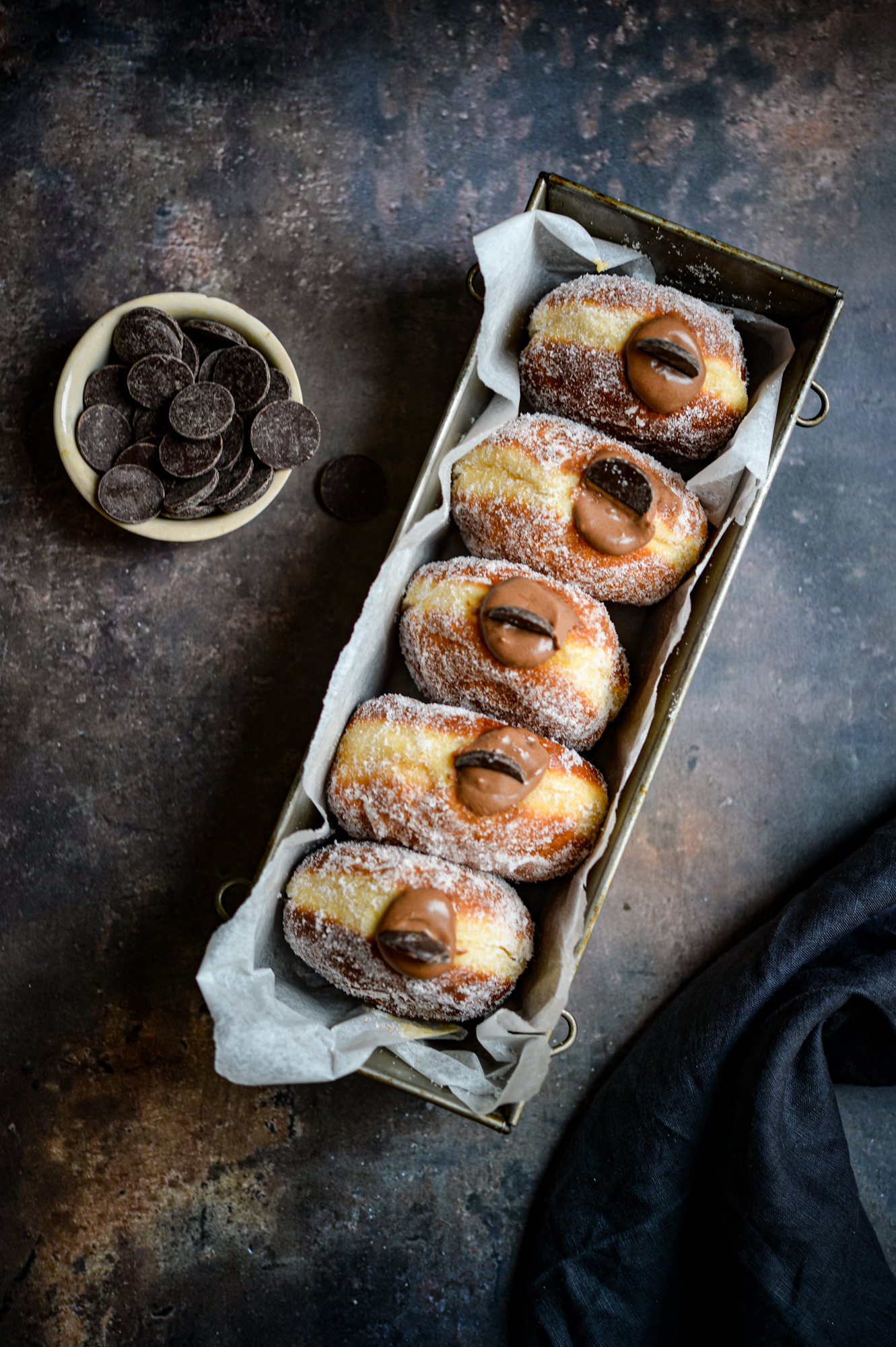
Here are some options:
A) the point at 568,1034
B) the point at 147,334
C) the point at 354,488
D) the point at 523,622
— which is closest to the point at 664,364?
the point at 523,622

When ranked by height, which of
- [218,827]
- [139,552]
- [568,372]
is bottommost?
[218,827]

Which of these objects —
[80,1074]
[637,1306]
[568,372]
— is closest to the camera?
[568,372]

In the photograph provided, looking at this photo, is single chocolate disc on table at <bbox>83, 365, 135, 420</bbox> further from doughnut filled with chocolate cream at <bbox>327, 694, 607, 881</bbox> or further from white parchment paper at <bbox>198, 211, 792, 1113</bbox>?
doughnut filled with chocolate cream at <bbox>327, 694, 607, 881</bbox>

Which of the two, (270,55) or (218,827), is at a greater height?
(270,55)

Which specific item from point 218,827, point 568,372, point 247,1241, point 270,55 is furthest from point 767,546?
point 247,1241

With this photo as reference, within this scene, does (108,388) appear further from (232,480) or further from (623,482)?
(623,482)

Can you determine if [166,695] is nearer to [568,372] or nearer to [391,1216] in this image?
[568,372]

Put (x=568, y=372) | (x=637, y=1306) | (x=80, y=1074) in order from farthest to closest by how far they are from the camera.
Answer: (x=80, y=1074) → (x=637, y=1306) → (x=568, y=372)
